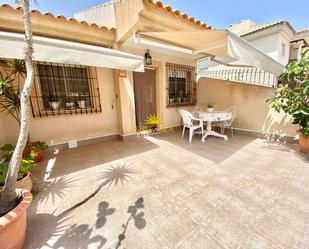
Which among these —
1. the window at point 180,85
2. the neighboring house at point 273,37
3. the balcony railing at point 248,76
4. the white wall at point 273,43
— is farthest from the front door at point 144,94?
the white wall at point 273,43

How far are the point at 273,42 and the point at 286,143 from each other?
14.5ft

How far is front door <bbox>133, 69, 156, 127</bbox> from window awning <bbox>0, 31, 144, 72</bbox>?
211 centimetres

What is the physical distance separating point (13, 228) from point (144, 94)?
16.4 feet

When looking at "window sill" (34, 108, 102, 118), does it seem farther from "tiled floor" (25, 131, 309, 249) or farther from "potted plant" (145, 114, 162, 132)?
"potted plant" (145, 114, 162, 132)

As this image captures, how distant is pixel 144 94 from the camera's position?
226 inches

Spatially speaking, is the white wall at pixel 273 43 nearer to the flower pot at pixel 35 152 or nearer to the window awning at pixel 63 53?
the window awning at pixel 63 53

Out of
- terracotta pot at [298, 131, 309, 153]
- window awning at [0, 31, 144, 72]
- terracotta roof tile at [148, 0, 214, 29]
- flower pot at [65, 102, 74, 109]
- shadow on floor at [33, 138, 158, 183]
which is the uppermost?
terracotta roof tile at [148, 0, 214, 29]

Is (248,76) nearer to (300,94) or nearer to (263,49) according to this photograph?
(300,94)

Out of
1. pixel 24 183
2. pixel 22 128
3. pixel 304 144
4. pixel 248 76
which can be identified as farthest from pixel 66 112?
pixel 304 144

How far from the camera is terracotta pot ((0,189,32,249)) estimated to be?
128 cm

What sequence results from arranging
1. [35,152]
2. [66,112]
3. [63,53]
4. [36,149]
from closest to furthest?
[63,53] → [35,152] → [36,149] → [66,112]

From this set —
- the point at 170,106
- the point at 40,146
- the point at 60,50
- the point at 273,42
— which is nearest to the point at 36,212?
the point at 40,146

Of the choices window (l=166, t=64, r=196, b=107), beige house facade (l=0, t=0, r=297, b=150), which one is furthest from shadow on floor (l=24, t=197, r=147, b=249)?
window (l=166, t=64, r=196, b=107)

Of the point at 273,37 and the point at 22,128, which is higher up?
the point at 273,37
